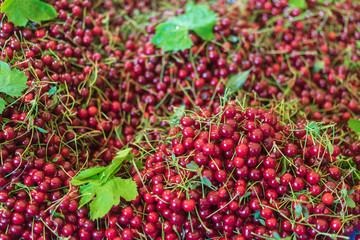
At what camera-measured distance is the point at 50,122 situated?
998 millimetres

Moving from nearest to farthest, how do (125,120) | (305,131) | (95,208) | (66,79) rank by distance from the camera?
(95,208), (305,131), (66,79), (125,120)

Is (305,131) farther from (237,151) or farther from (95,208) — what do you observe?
(95,208)

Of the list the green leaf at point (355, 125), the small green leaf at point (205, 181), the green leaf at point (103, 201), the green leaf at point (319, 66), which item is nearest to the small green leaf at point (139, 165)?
the green leaf at point (103, 201)

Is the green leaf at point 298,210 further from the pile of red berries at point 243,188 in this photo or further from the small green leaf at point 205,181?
the small green leaf at point 205,181

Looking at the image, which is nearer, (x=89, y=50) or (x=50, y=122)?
(x=50, y=122)

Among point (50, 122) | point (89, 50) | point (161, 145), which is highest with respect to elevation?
point (89, 50)

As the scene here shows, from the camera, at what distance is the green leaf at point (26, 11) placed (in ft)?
3.38

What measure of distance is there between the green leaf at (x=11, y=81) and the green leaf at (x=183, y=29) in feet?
1.76

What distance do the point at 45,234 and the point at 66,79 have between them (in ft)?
1.66

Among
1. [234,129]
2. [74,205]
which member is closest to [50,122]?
[74,205]

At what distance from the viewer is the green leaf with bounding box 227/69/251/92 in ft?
4.02

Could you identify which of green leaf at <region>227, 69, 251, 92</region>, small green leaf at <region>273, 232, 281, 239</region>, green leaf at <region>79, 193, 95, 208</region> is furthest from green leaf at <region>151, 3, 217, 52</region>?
small green leaf at <region>273, 232, 281, 239</region>

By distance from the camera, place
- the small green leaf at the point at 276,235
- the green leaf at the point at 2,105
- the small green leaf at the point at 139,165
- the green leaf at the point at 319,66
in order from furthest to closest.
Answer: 1. the green leaf at the point at 319,66
2. the small green leaf at the point at 139,165
3. the green leaf at the point at 2,105
4. the small green leaf at the point at 276,235

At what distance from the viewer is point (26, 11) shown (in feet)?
3.51
